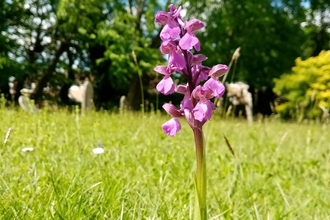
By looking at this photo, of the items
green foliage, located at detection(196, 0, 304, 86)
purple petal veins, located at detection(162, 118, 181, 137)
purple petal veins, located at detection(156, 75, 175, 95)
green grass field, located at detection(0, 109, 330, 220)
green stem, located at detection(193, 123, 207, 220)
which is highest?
green foliage, located at detection(196, 0, 304, 86)

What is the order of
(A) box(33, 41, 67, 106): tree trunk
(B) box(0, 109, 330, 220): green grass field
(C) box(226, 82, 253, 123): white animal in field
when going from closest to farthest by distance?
(B) box(0, 109, 330, 220): green grass field < (C) box(226, 82, 253, 123): white animal in field < (A) box(33, 41, 67, 106): tree trunk

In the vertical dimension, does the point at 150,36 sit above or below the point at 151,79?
above

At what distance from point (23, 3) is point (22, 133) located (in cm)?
1684

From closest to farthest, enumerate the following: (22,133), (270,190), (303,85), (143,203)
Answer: (143,203) < (270,190) < (22,133) < (303,85)

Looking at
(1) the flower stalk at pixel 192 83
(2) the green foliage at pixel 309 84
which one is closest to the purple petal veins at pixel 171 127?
(1) the flower stalk at pixel 192 83

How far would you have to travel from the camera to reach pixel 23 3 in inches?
802

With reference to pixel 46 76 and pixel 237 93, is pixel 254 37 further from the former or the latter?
pixel 46 76

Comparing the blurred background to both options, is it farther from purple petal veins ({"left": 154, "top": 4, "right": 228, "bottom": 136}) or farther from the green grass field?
purple petal veins ({"left": 154, "top": 4, "right": 228, "bottom": 136})

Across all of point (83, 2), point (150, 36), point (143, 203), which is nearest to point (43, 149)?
point (143, 203)

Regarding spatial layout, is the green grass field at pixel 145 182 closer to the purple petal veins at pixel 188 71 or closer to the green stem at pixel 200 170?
the green stem at pixel 200 170

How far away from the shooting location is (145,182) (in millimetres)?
2889

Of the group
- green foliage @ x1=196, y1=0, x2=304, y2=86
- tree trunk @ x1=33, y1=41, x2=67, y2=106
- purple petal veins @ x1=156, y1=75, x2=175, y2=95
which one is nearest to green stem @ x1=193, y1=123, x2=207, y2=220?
purple petal veins @ x1=156, y1=75, x2=175, y2=95

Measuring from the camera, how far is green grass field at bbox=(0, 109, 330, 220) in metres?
2.05

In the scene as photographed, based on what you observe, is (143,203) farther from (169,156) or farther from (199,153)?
(169,156)
